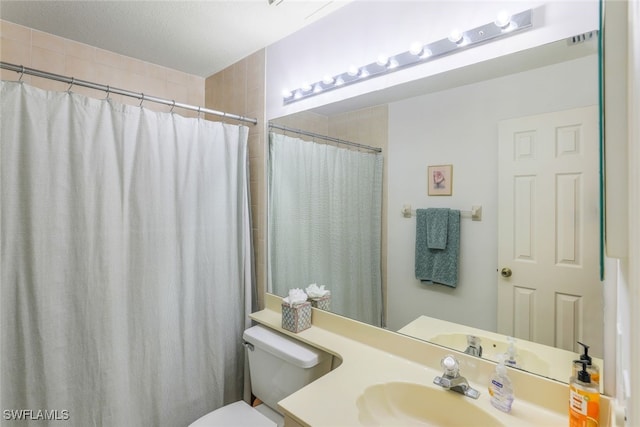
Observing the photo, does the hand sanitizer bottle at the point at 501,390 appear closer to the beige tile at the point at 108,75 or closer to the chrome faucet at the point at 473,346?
the chrome faucet at the point at 473,346

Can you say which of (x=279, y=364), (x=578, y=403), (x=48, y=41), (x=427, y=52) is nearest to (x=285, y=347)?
(x=279, y=364)

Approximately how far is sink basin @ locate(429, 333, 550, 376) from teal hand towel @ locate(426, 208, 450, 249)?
1.12 ft

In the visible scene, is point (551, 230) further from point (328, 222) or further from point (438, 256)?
point (328, 222)

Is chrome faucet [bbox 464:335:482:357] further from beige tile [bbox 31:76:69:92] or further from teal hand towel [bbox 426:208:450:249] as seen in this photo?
beige tile [bbox 31:76:69:92]

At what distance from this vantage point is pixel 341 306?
152 cm

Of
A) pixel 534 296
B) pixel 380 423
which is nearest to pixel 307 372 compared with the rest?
pixel 380 423

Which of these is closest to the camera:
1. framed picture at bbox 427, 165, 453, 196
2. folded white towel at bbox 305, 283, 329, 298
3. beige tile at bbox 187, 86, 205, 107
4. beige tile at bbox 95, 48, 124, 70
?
framed picture at bbox 427, 165, 453, 196

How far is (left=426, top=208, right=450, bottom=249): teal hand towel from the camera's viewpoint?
3.92 ft

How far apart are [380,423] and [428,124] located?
42.7 inches

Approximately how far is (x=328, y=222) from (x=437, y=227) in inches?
24.5

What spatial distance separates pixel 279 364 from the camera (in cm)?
147

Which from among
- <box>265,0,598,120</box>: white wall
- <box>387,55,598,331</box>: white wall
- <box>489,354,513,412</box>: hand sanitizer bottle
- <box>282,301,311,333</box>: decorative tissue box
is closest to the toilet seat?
<box>282,301,311,333</box>: decorative tissue box

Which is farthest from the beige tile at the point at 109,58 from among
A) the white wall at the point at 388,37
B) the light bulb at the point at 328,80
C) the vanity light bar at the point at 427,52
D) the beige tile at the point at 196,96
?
the light bulb at the point at 328,80

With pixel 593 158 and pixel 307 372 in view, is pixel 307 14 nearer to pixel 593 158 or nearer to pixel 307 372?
pixel 593 158
